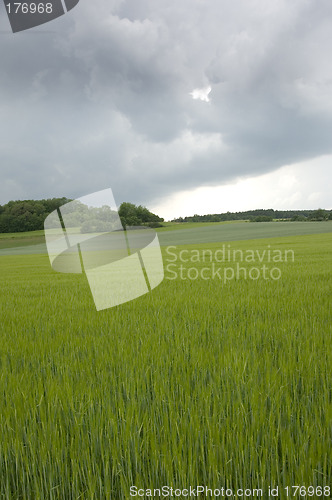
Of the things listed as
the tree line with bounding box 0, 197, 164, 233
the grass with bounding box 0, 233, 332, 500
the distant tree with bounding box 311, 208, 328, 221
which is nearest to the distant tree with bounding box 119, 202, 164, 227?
the tree line with bounding box 0, 197, 164, 233

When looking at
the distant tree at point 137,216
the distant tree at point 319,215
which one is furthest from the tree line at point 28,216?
the distant tree at point 319,215

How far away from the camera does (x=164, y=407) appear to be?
2168 mm

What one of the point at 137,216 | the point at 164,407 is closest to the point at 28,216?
the point at 137,216

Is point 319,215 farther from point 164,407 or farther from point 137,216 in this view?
point 164,407

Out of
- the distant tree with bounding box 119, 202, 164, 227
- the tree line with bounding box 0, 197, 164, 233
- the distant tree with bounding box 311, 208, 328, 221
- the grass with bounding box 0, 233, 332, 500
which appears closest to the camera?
the grass with bounding box 0, 233, 332, 500

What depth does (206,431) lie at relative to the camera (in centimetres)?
193

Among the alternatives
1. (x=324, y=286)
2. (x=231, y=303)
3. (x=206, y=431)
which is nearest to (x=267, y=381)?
(x=206, y=431)

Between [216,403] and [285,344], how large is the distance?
4.99 ft

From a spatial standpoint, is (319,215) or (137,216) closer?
(137,216)

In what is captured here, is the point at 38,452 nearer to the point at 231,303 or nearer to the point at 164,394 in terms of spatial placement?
the point at 164,394

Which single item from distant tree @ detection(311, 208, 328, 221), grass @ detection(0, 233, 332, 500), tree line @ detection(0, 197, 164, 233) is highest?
tree line @ detection(0, 197, 164, 233)

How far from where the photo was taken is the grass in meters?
1.66

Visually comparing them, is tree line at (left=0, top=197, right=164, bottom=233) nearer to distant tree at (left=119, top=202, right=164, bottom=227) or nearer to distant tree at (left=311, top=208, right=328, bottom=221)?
distant tree at (left=119, top=202, right=164, bottom=227)

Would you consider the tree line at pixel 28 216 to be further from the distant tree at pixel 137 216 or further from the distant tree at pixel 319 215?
the distant tree at pixel 319 215
